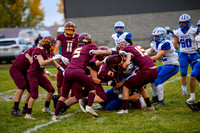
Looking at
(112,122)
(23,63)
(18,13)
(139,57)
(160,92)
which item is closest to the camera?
(112,122)

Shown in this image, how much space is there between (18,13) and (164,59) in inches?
1454

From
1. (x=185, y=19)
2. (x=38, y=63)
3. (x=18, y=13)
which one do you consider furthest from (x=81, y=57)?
(x=18, y=13)

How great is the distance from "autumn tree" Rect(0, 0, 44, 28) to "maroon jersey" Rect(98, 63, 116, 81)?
33.5 m

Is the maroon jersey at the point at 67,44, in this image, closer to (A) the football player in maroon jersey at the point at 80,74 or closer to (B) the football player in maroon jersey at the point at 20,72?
(B) the football player in maroon jersey at the point at 20,72

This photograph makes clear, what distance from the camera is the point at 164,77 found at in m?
6.36

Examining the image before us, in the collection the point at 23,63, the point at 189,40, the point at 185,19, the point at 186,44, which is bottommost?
the point at 23,63

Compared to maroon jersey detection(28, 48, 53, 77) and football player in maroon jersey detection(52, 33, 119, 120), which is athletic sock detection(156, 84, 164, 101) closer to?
football player in maroon jersey detection(52, 33, 119, 120)

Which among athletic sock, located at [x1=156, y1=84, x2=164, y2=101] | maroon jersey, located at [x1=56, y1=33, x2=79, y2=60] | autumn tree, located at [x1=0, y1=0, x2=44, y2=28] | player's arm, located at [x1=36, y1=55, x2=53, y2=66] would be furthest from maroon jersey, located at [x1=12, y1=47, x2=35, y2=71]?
autumn tree, located at [x1=0, y1=0, x2=44, y2=28]

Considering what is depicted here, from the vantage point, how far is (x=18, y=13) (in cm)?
4019

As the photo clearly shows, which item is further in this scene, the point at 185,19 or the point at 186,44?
the point at 186,44

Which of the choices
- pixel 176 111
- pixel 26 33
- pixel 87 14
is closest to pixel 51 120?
pixel 176 111

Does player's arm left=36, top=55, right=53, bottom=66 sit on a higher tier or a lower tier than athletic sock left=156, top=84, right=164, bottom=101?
higher

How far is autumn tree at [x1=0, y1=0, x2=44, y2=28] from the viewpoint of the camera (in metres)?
39.2

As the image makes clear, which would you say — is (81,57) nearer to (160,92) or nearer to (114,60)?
(114,60)
